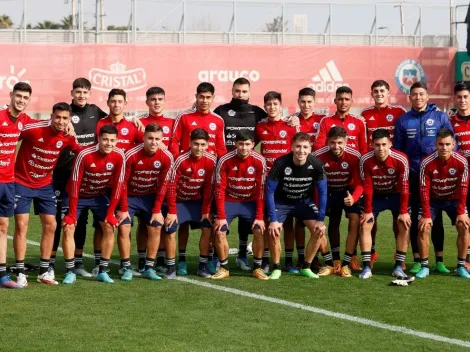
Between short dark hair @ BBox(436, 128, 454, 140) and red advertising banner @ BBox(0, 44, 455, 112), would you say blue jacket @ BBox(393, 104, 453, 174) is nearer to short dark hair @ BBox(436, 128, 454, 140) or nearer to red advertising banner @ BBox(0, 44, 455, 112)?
short dark hair @ BBox(436, 128, 454, 140)

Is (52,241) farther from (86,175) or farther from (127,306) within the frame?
(127,306)

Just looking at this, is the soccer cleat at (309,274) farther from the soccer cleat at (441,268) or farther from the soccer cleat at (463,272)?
the soccer cleat at (463,272)

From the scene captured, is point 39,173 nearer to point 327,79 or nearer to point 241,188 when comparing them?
point 241,188

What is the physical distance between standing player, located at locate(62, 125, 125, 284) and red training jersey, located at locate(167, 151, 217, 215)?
607mm

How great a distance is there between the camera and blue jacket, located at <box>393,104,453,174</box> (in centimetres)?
1038

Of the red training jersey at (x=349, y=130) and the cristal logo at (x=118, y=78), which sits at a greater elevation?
the cristal logo at (x=118, y=78)

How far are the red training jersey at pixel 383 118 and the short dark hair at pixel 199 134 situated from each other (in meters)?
1.89

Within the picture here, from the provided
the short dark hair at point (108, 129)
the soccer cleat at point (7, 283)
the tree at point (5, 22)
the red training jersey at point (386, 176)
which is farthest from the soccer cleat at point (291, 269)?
the tree at point (5, 22)

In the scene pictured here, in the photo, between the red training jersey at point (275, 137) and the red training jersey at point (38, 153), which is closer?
the red training jersey at point (38, 153)

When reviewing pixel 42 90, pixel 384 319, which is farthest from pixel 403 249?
pixel 42 90

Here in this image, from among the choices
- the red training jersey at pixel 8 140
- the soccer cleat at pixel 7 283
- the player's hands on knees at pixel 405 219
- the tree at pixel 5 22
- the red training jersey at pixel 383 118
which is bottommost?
the soccer cleat at pixel 7 283

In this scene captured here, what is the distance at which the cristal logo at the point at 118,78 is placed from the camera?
113ft

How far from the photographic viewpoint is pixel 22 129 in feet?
30.5

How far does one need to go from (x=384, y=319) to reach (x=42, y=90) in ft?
89.7
